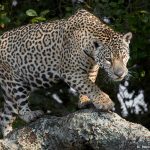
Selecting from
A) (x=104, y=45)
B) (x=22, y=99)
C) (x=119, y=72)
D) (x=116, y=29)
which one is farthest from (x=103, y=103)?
(x=116, y=29)

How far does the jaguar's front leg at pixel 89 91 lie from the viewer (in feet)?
35.9

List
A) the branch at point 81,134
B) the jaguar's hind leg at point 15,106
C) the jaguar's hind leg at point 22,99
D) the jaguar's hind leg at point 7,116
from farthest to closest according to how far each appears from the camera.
→ the jaguar's hind leg at point 7,116
the jaguar's hind leg at point 22,99
the jaguar's hind leg at point 15,106
the branch at point 81,134

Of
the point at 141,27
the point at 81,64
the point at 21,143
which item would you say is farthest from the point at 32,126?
the point at 141,27

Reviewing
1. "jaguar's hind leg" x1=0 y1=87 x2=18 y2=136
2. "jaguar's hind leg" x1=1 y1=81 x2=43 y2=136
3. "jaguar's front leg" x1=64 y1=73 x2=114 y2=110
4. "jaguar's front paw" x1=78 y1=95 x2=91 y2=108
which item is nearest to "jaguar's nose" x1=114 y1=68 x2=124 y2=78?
"jaguar's front leg" x1=64 y1=73 x2=114 y2=110

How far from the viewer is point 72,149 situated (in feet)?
36.3

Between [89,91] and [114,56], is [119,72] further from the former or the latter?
[89,91]

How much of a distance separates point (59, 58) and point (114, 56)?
3.27ft

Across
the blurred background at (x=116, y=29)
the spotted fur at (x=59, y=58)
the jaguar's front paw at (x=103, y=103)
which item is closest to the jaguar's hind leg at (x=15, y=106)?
the spotted fur at (x=59, y=58)

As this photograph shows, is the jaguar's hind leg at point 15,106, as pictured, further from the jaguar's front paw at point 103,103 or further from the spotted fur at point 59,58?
the jaguar's front paw at point 103,103

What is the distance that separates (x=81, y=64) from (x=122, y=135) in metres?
1.24

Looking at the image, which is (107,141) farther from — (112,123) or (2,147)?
(2,147)

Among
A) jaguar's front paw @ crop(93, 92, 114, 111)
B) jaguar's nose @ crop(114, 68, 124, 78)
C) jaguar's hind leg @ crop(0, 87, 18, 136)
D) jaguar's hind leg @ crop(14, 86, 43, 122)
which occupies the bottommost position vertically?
jaguar's hind leg @ crop(0, 87, 18, 136)

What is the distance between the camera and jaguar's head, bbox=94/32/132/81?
10.9 metres

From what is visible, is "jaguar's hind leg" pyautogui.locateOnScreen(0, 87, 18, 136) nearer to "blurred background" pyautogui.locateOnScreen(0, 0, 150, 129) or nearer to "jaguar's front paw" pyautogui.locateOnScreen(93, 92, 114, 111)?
"blurred background" pyautogui.locateOnScreen(0, 0, 150, 129)
